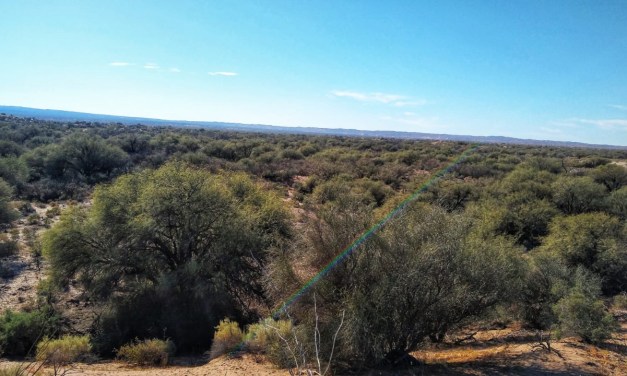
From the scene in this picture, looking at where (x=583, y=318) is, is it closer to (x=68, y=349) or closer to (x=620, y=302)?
(x=620, y=302)

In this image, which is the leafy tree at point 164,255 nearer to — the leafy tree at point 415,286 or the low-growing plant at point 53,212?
the leafy tree at point 415,286

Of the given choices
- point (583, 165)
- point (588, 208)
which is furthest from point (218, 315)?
point (583, 165)

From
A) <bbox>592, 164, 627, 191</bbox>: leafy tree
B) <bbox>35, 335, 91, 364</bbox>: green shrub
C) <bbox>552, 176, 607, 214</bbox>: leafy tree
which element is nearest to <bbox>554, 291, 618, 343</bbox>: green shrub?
<bbox>35, 335, 91, 364</bbox>: green shrub

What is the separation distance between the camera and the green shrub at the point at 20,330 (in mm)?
11297

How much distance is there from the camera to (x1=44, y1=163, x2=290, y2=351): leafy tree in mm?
13438

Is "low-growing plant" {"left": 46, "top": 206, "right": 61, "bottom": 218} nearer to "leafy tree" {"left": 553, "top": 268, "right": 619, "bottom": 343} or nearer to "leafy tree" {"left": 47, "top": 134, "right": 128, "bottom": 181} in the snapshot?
"leafy tree" {"left": 47, "top": 134, "right": 128, "bottom": 181}

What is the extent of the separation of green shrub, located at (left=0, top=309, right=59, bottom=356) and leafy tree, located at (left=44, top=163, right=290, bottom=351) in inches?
65.3

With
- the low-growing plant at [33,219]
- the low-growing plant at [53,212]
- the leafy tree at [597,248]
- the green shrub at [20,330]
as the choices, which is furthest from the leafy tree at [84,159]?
the leafy tree at [597,248]

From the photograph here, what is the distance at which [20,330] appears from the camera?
457 inches

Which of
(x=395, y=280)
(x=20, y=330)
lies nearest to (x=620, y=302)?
(x=395, y=280)

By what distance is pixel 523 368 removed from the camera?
980 cm

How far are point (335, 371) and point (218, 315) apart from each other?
5.62 m

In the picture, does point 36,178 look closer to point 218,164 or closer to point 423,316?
point 218,164

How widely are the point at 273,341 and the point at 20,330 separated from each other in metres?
7.15
